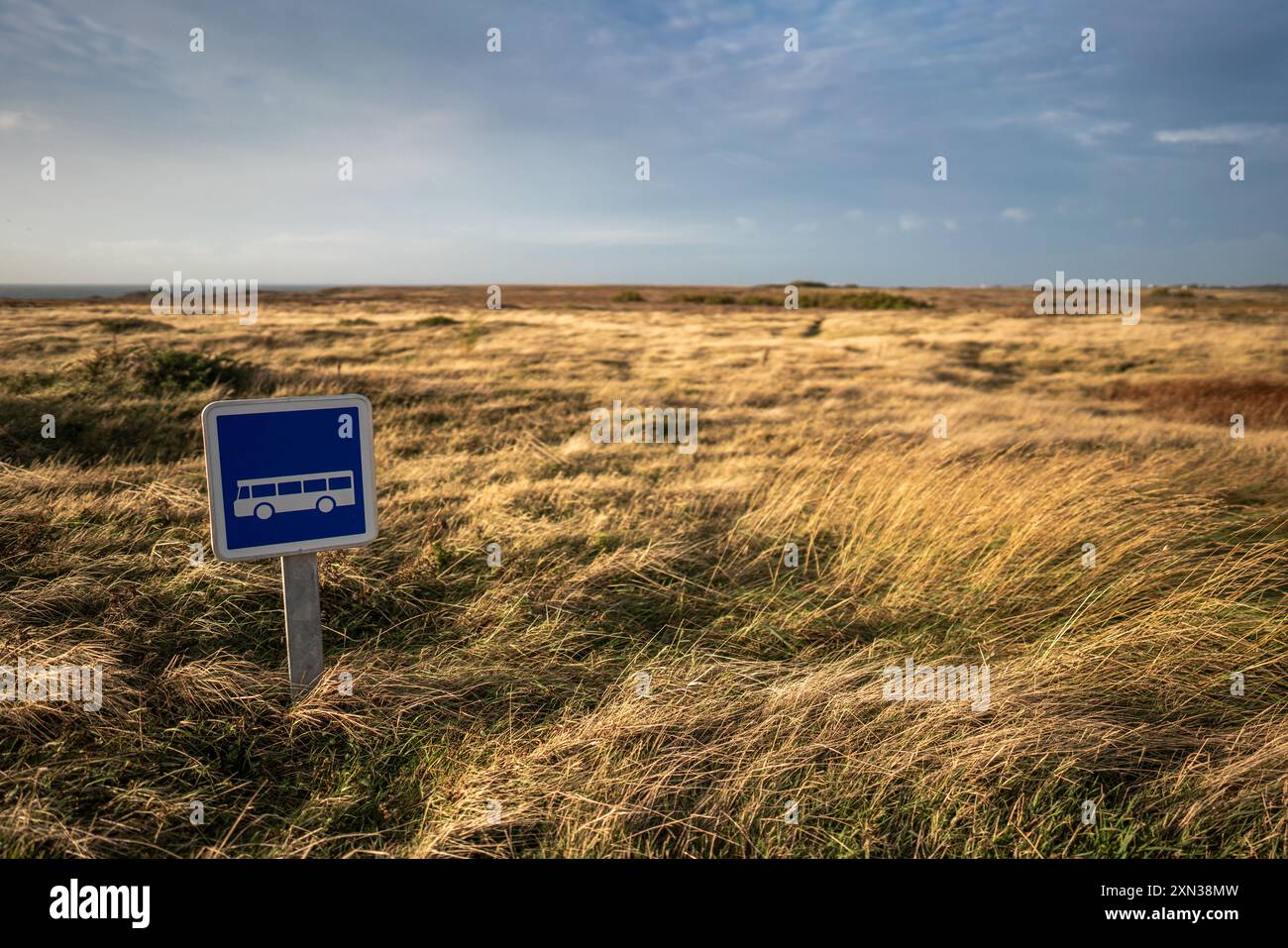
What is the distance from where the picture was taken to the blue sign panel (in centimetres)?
283

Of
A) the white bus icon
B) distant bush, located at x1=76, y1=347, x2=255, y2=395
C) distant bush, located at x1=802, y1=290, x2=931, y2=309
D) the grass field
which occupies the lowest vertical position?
the grass field

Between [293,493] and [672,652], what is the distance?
2.02 meters

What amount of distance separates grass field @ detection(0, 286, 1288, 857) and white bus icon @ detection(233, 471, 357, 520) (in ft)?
2.74

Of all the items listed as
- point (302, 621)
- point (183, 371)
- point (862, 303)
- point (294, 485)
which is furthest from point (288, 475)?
Result: point (862, 303)

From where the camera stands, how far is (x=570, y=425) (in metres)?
10.5

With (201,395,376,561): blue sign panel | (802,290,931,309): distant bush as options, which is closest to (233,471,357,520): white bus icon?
(201,395,376,561): blue sign panel

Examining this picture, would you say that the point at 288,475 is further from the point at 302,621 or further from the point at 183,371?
the point at 183,371

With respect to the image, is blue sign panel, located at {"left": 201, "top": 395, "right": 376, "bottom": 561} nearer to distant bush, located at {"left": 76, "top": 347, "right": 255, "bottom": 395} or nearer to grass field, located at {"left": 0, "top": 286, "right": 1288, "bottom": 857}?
grass field, located at {"left": 0, "top": 286, "right": 1288, "bottom": 857}

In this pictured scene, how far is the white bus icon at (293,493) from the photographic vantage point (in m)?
2.88

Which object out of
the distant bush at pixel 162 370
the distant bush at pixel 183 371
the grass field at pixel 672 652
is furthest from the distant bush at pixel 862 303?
the distant bush at pixel 162 370

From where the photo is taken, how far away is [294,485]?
117 inches

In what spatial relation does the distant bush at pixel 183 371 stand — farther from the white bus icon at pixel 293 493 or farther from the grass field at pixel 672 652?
the white bus icon at pixel 293 493

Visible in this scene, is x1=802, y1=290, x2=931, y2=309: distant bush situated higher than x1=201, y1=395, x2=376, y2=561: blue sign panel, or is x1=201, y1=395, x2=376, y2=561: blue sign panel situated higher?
x1=802, y1=290, x2=931, y2=309: distant bush

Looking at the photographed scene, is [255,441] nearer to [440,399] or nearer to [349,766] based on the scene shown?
[349,766]
